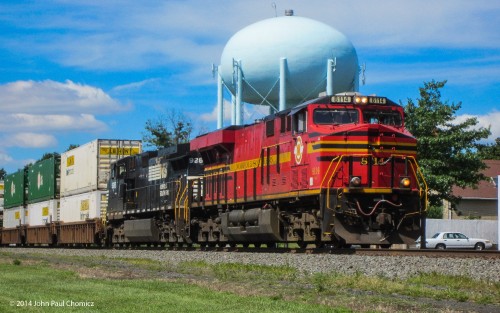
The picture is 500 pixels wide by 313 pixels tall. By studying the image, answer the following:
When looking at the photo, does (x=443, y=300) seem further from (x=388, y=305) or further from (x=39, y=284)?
(x=39, y=284)

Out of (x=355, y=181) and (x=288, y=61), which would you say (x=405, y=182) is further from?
(x=288, y=61)

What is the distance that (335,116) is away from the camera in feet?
72.4

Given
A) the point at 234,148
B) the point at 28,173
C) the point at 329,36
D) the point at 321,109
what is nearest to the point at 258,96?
the point at 329,36

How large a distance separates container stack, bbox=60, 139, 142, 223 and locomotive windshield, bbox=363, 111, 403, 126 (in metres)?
19.6

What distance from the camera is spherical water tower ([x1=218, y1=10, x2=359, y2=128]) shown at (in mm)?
45062

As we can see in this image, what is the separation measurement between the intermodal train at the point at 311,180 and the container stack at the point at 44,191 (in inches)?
661

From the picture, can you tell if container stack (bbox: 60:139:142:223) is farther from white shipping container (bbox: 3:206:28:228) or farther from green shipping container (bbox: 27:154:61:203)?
white shipping container (bbox: 3:206:28:228)

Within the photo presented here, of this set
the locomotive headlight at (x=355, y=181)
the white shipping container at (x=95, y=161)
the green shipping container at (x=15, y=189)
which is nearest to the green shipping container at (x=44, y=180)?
the green shipping container at (x=15, y=189)

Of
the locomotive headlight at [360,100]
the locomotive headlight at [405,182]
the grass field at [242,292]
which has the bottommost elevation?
the grass field at [242,292]

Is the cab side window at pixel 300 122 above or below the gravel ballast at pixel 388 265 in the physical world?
above

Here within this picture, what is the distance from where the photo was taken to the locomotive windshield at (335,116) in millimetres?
21953

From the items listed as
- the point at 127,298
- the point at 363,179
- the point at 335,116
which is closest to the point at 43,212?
the point at 335,116

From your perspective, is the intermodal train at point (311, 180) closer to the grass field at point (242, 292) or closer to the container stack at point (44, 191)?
the grass field at point (242, 292)

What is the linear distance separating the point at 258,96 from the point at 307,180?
25.8 metres
